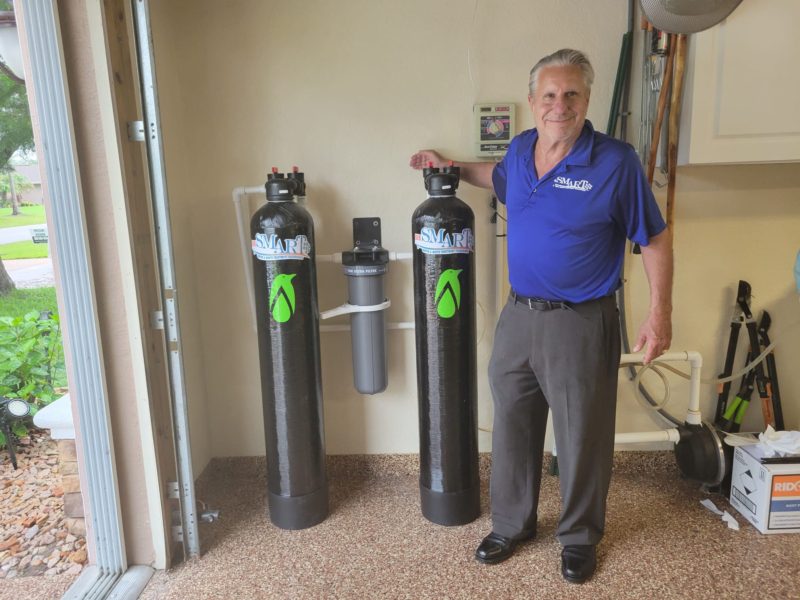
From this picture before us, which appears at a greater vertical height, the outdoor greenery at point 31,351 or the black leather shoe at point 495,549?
the outdoor greenery at point 31,351

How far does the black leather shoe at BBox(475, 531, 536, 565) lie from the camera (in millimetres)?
1972

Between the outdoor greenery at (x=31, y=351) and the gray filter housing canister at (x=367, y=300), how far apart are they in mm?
1009

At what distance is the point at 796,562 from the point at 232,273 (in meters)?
2.29

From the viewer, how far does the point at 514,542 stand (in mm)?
2025

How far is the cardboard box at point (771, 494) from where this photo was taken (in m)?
2.05

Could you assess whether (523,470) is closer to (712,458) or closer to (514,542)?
(514,542)

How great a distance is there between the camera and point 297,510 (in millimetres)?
2191

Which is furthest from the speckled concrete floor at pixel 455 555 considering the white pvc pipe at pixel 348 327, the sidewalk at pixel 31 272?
the sidewalk at pixel 31 272

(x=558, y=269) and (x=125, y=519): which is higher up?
(x=558, y=269)

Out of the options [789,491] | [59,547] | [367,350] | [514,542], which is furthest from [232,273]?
[789,491]

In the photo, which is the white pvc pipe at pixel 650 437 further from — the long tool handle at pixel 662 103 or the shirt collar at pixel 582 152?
the shirt collar at pixel 582 152

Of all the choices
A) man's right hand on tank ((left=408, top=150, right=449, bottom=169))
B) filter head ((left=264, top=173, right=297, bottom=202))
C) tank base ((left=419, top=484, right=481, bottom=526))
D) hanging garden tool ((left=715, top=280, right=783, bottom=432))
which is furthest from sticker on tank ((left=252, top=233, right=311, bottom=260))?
hanging garden tool ((left=715, top=280, right=783, bottom=432))

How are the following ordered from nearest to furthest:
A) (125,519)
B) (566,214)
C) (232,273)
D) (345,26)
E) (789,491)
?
1. (566,214)
2. (125,519)
3. (789,491)
4. (345,26)
5. (232,273)

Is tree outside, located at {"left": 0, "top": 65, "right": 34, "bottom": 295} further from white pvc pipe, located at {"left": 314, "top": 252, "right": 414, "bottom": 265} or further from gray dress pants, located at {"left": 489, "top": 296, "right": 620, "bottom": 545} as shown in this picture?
gray dress pants, located at {"left": 489, "top": 296, "right": 620, "bottom": 545}
